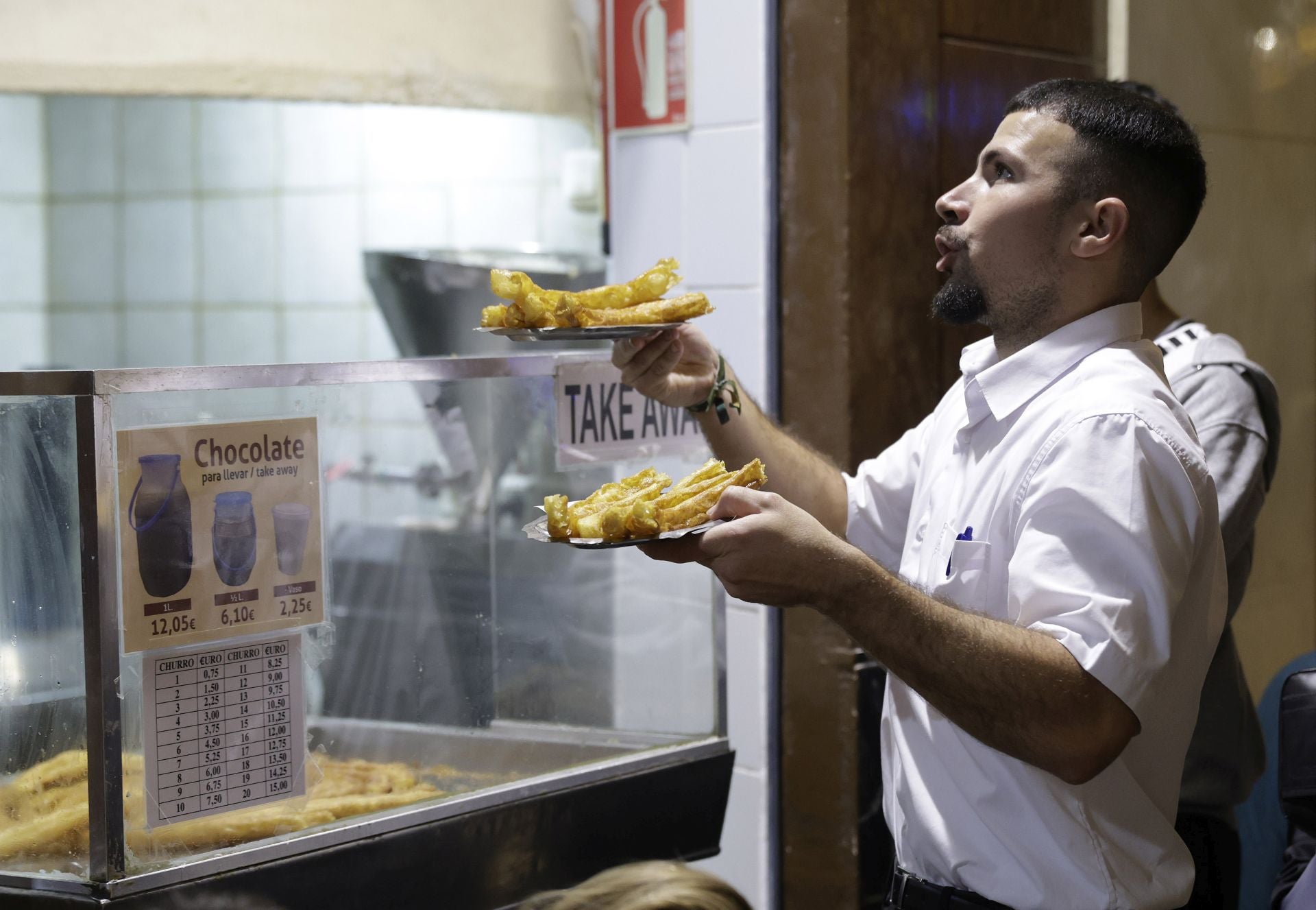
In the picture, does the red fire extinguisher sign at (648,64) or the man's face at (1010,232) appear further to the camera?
the red fire extinguisher sign at (648,64)

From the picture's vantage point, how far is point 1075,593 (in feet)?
4.80

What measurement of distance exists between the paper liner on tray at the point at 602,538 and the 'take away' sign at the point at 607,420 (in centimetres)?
42

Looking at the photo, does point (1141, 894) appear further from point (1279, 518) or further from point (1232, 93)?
point (1232, 93)

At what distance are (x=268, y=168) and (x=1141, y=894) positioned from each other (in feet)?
10.8

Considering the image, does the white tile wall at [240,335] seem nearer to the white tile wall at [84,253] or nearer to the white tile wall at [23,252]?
the white tile wall at [84,253]

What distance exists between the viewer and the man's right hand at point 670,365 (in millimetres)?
1946

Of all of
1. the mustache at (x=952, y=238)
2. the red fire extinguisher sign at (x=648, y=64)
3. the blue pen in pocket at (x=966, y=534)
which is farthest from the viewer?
the red fire extinguisher sign at (x=648, y=64)

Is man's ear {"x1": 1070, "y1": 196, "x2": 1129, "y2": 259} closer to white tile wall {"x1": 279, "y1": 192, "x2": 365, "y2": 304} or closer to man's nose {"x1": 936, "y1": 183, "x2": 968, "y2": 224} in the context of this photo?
man's nose {"x1": 936, "y1": 183, "x2": 968, "y2": 224}

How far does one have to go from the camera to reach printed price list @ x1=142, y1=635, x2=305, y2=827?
157 centimetres

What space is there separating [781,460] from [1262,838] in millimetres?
1151

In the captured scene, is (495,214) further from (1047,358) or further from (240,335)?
(1047,358)

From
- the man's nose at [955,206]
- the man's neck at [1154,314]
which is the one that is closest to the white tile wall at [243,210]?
the man's neck at [1154,314]

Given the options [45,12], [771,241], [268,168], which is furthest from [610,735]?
[268,168]

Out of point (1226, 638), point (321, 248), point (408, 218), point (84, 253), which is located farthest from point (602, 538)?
point (84, 253)
